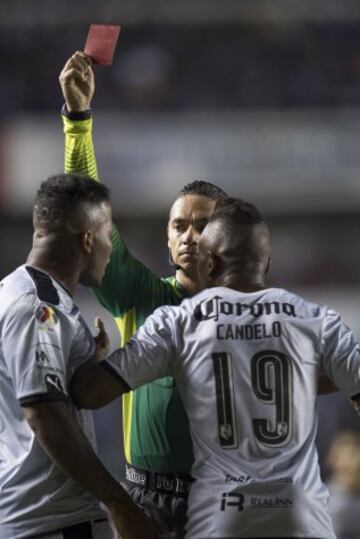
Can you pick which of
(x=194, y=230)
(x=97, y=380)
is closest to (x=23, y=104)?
(x=194, y=230)

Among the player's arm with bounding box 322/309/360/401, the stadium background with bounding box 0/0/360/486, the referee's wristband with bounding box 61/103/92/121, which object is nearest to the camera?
the player's arm with bounding box 322/309/360/401

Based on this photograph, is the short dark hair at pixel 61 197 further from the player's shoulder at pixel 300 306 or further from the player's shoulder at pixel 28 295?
the player's shoulder at pixel 300 306

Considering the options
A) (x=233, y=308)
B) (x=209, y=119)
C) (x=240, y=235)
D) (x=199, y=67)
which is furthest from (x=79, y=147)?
(x=199, y=67)

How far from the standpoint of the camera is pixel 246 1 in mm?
17484

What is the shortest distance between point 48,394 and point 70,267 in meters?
0.46

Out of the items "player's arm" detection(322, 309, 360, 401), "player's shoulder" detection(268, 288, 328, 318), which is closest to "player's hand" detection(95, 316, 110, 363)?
"player's shoulder" detection(268, 288, 328, 318)

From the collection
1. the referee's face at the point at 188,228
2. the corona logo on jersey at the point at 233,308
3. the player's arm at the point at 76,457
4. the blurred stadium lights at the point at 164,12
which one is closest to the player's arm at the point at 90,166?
the referee's face at the point at 188,228

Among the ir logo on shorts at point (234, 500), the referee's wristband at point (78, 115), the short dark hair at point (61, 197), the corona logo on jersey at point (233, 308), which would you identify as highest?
the referee's wristband at point (78, 115)

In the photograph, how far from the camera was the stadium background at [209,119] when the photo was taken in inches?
632

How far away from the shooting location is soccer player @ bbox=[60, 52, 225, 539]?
3.86 m

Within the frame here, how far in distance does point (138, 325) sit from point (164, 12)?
1370cm

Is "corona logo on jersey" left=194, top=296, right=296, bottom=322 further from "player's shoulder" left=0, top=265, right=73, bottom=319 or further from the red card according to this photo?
the red card

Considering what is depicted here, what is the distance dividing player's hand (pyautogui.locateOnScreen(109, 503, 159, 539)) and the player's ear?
0.77 meters

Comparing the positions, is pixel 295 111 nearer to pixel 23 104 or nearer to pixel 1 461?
pixel 23 104
